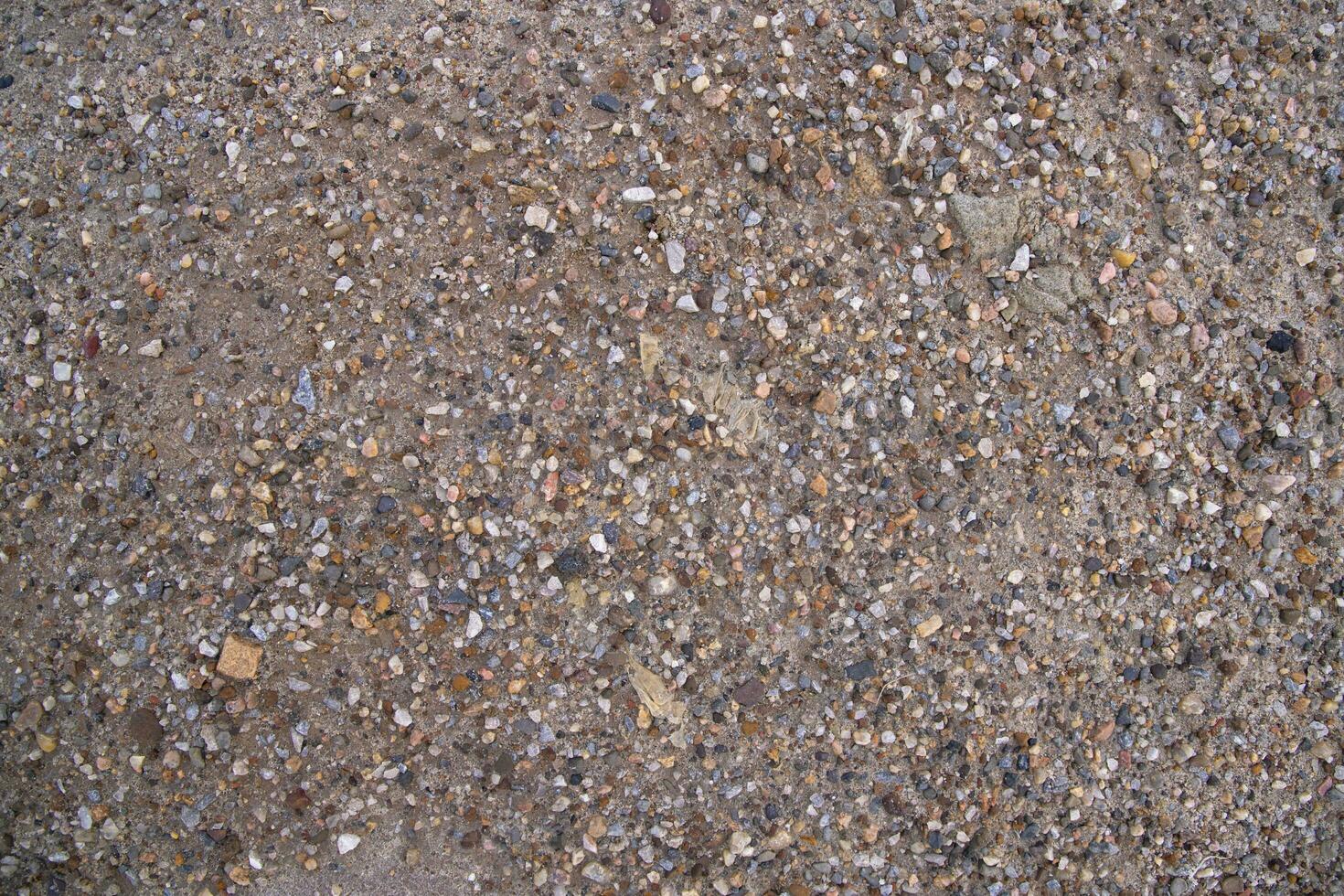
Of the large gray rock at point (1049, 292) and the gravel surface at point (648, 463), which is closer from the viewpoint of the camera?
the gravel surface at point (648, 463)

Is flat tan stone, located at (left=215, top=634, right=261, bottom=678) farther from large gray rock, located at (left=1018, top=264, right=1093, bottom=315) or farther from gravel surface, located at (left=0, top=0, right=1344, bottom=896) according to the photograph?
large gray rock, located at (left=1018, top=264, right=1093, bottom=315)

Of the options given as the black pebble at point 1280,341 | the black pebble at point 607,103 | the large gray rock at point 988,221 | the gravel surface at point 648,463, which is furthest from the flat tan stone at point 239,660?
the black pebble at point 1280,341

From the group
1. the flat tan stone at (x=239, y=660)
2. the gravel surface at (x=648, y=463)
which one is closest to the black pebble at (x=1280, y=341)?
the gravel surface at (x=648, y=463)

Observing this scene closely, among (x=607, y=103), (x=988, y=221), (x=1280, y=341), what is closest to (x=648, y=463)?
(x=607, y=103)

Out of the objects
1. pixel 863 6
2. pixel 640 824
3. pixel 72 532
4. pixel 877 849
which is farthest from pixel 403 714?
pixel 863 6

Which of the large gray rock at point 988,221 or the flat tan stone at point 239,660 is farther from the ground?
the large gray rock at point 988,221

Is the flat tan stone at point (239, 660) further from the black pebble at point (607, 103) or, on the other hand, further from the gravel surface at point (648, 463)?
the black pebble at point (607, 103)

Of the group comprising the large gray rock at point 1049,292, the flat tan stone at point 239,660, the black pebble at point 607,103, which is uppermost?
the black pebble at point 607,103

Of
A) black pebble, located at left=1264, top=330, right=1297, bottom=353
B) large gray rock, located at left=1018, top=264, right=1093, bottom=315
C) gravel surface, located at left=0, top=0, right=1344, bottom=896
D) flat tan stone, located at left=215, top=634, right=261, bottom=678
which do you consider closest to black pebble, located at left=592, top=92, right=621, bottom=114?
gravel surface, located at left=0, top=0, right=1344, bottom=896

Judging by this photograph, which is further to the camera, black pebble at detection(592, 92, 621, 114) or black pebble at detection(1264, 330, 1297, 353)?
black pebble at detection(1264, 330, 1297, 353)

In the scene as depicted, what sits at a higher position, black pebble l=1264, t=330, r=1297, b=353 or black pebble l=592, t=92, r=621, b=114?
black pebble l=592, t=92, r=621, b=114
